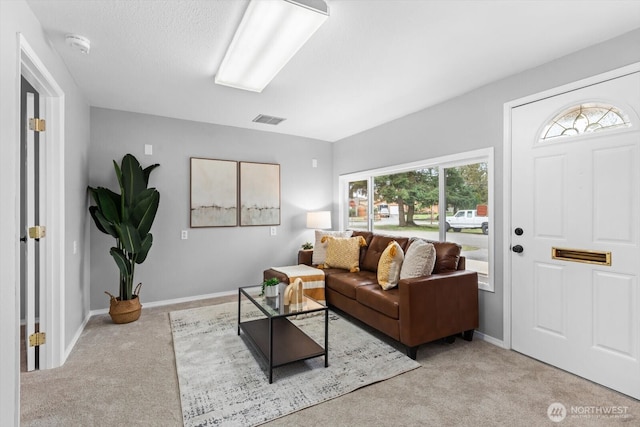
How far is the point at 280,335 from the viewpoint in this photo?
8.88 ft

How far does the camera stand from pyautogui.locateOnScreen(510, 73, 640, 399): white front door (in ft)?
6.97

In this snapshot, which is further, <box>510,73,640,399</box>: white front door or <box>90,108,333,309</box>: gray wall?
<box>90,108,333,309</box>: gray wall

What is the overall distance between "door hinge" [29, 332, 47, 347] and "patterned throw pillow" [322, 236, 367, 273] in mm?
2803

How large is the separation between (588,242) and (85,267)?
474cm

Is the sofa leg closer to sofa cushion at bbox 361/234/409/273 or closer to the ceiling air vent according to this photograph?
sofa cushion at bbox 361/234/409/273

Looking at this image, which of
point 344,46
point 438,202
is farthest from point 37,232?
point 438,202

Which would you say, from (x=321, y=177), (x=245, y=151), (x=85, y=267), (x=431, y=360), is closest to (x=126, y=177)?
(x=85, y=267)

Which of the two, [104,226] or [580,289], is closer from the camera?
[580,289]

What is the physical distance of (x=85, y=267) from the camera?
11.2 ft

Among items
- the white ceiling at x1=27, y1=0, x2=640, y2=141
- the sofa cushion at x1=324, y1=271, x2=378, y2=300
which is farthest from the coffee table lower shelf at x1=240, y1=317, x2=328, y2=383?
the white ceiling at x1=27, y1=0, x2=640, y2=141

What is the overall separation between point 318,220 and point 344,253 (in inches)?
41.1

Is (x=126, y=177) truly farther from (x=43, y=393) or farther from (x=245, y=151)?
(x=43, y=393)

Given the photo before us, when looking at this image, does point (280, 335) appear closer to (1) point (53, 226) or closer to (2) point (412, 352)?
(2) point (412, 352)

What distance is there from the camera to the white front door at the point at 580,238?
212 cm
